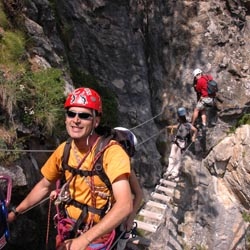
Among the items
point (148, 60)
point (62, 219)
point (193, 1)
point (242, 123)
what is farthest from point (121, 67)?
point (62, 219)

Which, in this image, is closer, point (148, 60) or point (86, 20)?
point (86, 20)

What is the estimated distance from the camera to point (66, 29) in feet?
37.0

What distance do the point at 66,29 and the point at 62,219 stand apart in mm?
8674

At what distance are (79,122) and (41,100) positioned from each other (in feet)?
12.5

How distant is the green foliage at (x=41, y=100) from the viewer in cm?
645

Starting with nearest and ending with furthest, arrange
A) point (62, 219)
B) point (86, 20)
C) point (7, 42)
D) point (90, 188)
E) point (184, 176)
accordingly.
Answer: point (90, 188), point (62, 219), point (7, 42), point (86, 20), point (184, 176)

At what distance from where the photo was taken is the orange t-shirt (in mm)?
2953

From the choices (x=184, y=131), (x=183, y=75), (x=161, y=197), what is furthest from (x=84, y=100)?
(x=183, y=75)

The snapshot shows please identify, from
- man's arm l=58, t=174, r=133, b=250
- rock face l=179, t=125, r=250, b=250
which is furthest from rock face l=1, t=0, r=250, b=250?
man's arm l=58, t=174, r=133, b=250

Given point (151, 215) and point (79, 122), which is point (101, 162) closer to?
point (79, 122)

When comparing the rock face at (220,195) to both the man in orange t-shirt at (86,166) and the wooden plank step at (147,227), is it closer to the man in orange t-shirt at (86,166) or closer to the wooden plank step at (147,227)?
the wooden plank step at (147,227)

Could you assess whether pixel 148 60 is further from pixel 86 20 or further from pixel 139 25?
pixel 86 20

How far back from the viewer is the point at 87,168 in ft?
10.4

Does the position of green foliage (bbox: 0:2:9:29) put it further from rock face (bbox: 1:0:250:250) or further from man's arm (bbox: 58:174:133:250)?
man's arm (bbox: 58:174:133:250)
